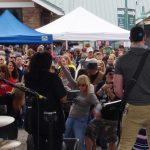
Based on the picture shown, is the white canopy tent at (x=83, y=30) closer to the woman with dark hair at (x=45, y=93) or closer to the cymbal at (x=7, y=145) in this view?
the woman with dark hair at (x=45, y=93)

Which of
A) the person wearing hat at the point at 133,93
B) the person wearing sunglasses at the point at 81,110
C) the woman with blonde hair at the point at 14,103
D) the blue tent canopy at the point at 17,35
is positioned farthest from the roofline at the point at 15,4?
the person wearing hat at the point at 133,93

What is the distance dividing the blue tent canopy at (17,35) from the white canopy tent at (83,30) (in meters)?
0.94

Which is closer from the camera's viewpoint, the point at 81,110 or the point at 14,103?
the point at 81,110

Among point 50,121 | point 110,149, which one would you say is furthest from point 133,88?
point 110,149

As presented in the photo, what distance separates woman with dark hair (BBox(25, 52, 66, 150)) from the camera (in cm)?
680

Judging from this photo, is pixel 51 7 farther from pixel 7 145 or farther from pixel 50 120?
pixel 7 145

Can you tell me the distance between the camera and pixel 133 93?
240 inches

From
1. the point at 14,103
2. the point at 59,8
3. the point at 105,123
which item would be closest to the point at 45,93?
the point at 105,123

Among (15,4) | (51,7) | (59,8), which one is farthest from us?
(15,4)

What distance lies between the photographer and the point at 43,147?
23.0 feet

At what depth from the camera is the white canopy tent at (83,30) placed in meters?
12.2

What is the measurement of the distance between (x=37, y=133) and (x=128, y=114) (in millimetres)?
1363

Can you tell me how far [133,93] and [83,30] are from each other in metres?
6.45

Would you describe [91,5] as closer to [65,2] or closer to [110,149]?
[65,2]
